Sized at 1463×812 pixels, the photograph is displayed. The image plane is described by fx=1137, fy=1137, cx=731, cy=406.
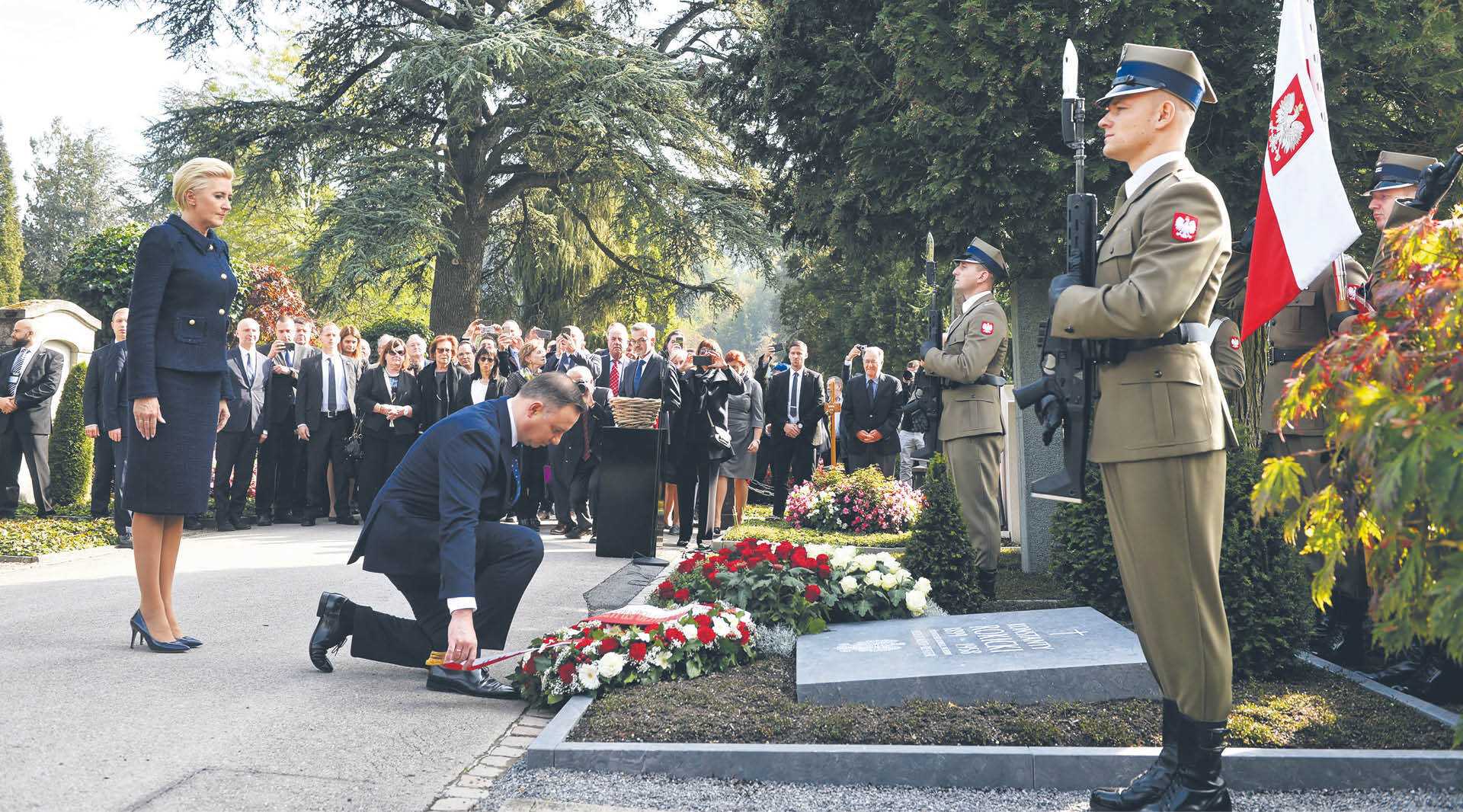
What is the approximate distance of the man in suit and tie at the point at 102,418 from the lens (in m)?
10.2

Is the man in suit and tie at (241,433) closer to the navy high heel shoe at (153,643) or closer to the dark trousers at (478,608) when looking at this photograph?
the navy high heel shoe at (153,643)

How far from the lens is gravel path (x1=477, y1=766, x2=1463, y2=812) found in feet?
12.6

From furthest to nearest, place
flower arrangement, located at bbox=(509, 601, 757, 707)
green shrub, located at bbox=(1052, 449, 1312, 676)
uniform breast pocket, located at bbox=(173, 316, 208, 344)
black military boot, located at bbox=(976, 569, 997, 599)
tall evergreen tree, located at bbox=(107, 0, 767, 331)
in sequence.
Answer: tall evergreen tree, located at bbox=(107, 0, 767, 331) → black military boot, located at bbox=(976, 569, 997, 599) → uniform breast pocket, located at bbox=(173, 316, 208, 344) → green shrub, located at bbox=(1052, 449, 1312, 676) → flower arrangement, located at bbox=(509, 601, 757, 707)

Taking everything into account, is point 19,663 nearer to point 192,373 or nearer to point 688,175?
point 192,373

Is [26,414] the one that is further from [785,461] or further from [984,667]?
[984,667]

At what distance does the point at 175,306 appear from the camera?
232 inches

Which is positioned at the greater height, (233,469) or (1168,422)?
(1168,422)

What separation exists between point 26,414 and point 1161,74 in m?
12.8

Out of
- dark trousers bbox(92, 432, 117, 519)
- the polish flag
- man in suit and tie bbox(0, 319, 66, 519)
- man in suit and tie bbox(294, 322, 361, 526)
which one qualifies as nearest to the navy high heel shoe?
the polish flag

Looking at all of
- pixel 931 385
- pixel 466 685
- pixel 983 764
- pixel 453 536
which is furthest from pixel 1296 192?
pixel 466 685

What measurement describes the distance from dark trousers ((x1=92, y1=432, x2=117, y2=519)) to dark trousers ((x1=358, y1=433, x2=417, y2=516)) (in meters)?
2.49

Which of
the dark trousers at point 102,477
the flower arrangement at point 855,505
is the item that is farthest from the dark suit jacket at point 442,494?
the dark trousers at point 102,477

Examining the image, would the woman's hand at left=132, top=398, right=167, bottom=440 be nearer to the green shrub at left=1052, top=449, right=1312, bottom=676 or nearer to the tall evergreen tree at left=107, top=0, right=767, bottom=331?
the green shrub at left=1052, top=449, right=1312, bottom=676

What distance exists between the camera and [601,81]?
830 inches
